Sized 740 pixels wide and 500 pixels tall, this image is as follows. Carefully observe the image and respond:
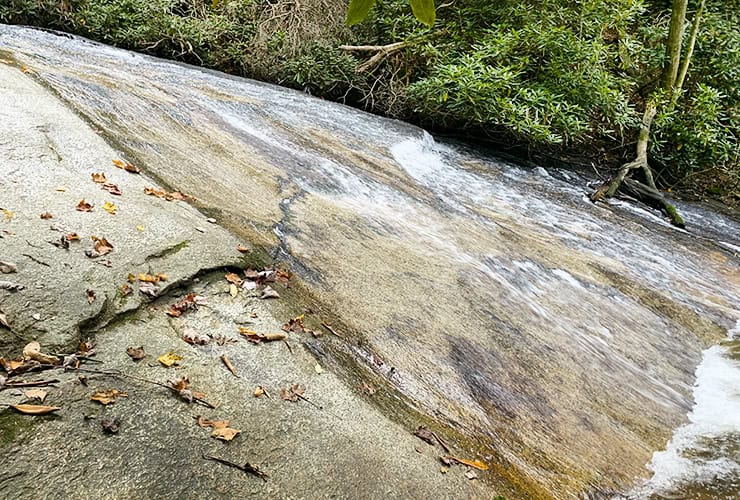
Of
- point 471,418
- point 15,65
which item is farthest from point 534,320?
point 15,65

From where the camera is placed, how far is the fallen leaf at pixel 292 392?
2.52 metres

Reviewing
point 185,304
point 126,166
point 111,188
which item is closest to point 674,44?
point 126,166

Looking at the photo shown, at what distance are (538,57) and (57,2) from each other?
27.8ft

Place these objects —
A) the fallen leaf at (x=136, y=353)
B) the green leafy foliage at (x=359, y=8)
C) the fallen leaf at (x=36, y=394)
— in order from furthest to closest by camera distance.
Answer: the fallen leaf at (x=136, y=353), the fallen leaf at (x=36, y=394), the green leafy foliage at (x=359, y=8)

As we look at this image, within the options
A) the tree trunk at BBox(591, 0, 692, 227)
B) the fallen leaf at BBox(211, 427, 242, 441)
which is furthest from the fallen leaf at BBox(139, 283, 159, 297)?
the tree trunk at BBox(591, 0, 692, 227)

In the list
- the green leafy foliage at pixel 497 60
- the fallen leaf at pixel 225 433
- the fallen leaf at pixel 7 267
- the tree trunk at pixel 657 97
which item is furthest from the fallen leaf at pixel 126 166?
the tree trunk at pixel 657 97

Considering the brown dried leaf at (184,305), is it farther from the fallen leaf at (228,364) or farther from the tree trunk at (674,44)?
the tree trunk at (674,44)

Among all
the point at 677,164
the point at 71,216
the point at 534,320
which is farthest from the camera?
the point at 677,164

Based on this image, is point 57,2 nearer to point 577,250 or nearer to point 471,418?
point 577,250

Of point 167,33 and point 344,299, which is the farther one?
point 167,33

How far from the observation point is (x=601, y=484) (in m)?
2.92

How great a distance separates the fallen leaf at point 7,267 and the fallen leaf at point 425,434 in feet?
6.60

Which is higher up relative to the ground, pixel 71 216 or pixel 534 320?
pixel 71 216

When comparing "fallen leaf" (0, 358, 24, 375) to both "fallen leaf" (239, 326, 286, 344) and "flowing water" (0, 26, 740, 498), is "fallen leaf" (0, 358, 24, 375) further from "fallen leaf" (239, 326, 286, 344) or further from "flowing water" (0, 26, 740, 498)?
"flowing water" (0, 26, 740, 498)
